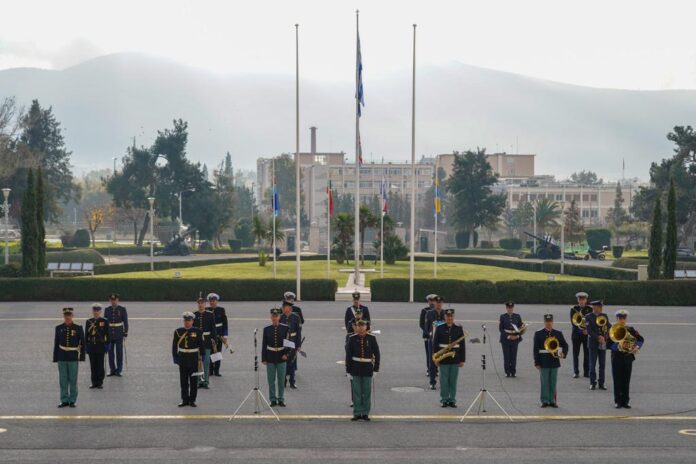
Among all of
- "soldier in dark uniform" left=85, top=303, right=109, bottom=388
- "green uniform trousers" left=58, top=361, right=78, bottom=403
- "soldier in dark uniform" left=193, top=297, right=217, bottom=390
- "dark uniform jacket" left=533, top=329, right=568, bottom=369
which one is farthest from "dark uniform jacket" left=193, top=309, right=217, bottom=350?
"dark uniform jacket" left=533, top=329, right=568, bottom=369

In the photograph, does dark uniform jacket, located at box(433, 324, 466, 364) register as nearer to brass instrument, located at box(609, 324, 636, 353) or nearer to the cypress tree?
brass instrument, located at box(609, 324, 636, 353)

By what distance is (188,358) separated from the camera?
17.1 metres

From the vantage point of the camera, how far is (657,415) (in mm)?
16859

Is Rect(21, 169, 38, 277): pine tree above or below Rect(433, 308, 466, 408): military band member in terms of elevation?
above

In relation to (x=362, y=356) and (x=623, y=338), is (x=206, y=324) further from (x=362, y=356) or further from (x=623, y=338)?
(x=623, y=338)

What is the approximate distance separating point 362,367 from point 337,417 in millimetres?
1143

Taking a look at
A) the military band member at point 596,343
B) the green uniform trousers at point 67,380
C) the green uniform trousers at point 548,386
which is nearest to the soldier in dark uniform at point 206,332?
the green uniform trousers at point 67,380

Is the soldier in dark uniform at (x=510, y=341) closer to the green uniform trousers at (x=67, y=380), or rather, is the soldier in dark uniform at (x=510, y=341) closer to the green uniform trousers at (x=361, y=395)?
the green uniform trousers at (x=361, y=395)

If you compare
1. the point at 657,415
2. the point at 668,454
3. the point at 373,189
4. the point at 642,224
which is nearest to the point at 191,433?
the point at 668,454

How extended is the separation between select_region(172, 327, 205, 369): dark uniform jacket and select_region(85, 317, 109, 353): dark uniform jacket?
108 inches

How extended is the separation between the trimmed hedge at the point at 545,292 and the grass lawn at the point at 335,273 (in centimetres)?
1193

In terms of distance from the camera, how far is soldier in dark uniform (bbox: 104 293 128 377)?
68.5 feet

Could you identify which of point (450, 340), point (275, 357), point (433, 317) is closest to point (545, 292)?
point (433, 317)

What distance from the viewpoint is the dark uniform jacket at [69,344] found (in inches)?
688
